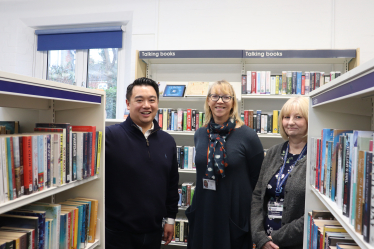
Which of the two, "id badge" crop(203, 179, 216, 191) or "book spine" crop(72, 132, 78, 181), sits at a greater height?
"book spine" crop(72, 132, 78, 181)

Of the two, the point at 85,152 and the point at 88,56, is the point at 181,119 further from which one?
the point at 88,56

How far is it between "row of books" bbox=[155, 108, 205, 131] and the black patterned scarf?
0.97 m

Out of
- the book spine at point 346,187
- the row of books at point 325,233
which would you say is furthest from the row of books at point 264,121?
the book spine at point 346,187

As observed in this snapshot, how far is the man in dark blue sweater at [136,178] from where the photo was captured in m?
1.54

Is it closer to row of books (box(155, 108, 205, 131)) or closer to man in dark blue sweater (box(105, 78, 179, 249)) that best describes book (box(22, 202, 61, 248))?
man in dark blue sweater (box(105, 78, 179, 249))

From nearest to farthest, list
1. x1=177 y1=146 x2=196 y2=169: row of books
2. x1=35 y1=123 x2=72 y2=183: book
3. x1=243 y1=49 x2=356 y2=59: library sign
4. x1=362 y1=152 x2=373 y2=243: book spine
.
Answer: x1=362 y1=152 x2=373 y2=243: book spine < x1=35 y1=123 x2=72 y2=183: book < x1=243 y1=49 x2=356 y2=59: library sign < x1=177 y1=146 x2=196 y2=169: row of books

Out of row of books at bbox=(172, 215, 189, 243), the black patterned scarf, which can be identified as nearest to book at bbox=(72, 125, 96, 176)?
the black patterned scarf

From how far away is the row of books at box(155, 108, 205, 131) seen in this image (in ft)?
9.72

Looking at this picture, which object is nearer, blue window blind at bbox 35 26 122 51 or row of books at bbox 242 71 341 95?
row of books at bbox 242 71 341 95

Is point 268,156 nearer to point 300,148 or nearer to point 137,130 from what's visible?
point 300,148

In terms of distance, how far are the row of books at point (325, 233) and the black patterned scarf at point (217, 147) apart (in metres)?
0.68

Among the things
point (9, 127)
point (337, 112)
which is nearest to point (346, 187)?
point (337, 112)

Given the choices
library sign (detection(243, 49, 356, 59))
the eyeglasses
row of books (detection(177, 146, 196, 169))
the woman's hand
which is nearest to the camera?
the woman's hand

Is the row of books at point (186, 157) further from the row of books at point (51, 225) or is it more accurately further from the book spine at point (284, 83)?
the row of books at point (51, 225)
